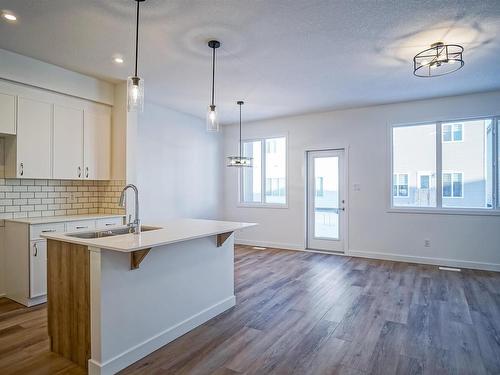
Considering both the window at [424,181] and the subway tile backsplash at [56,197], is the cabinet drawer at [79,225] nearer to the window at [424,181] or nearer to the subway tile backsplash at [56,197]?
the subway tile backsplash at [56,197]

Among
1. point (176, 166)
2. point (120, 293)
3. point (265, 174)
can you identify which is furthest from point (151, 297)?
point (265, 174)

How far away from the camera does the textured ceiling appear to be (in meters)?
2.60

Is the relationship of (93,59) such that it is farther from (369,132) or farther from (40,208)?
(369,132)

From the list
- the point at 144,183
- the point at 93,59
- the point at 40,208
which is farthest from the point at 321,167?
the point at 40,208

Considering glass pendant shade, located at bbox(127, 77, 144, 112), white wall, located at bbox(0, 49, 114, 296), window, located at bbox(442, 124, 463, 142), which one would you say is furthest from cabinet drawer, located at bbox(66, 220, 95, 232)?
window, located at bbox(442, 124, 463, 142)

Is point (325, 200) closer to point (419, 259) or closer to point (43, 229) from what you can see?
point (419, 259)

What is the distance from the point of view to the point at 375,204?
A: 223 inches

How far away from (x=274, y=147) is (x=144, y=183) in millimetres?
2920

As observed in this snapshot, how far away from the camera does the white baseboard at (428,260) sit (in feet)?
16.0

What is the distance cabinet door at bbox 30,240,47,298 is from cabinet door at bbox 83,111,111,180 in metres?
1.15

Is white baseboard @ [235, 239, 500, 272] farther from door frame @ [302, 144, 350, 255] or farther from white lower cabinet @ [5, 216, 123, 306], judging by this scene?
white lower cabinet @ [5, 216, 123, 306]

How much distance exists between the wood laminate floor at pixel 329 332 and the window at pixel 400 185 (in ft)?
5.18

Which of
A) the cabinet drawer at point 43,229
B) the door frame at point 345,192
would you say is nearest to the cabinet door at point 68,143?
the cabinet drawer at point 43,229

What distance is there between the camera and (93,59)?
3.64 meters
